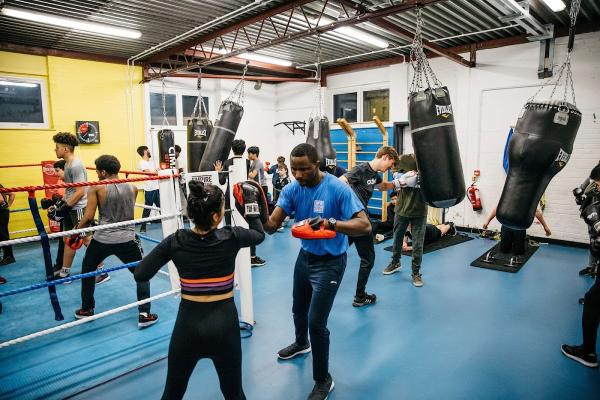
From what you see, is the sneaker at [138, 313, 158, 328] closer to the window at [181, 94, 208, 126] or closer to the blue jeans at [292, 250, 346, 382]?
the blue jeans at [292, 250, 346, 382]

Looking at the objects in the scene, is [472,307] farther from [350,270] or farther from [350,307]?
[350,270]

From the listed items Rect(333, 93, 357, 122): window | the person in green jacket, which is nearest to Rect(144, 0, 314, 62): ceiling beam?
the person in green jacket

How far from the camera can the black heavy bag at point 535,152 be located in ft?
8.32

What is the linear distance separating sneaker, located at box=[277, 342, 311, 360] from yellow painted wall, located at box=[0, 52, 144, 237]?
634cm

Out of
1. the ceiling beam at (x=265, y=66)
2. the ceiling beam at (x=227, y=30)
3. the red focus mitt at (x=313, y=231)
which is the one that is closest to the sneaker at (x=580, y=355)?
the red focus mitt at (x=313, y=231)

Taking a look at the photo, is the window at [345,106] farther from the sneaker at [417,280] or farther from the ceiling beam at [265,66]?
the sneaker at [417,280]

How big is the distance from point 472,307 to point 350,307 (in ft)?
4.14

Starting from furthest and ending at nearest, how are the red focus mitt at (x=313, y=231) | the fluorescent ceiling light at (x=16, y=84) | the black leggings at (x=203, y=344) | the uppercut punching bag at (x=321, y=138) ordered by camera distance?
1. the fluorescent ceiling light at (x=16, y=84)
2. the uppercut punching bag at (x=321, y=138)
3. the red focus mitt at (x=313, y=231)
4. the black leggings at (x=203, y=344)

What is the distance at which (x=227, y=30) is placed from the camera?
19.0 feet

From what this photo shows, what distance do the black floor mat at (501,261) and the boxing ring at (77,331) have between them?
11.6 ft

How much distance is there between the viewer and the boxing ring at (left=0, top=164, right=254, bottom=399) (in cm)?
248

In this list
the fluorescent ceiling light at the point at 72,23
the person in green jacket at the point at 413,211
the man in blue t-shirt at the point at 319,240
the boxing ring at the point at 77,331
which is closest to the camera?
the man in blue t-shirt at the point at 319,240

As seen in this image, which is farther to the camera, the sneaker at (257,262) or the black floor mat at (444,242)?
the black floor mat at (444,242)

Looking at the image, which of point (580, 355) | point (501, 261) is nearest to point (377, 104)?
point (501, 261)
